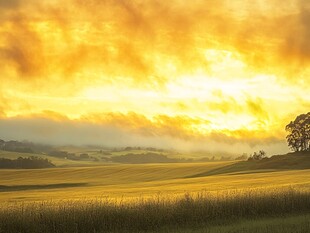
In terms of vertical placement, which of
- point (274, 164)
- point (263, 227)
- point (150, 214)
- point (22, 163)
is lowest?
point (263, 227)

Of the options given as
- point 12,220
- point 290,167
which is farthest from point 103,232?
point 290,167

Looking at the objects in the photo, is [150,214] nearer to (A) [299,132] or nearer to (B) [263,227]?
(B) [263,227]

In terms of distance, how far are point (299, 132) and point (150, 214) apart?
4487 inches

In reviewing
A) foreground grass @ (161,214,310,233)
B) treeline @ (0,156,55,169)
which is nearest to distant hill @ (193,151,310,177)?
treeline @ (0,156,55,169)

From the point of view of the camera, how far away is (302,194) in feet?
97.6

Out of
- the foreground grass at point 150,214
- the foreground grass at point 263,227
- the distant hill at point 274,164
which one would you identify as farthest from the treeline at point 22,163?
the foreground grass at point 263,227

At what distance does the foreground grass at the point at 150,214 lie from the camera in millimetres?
23062

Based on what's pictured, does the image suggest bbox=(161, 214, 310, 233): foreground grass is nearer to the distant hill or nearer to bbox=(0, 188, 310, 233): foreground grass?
bbox=(0, 188, 310, 233): foreground grass

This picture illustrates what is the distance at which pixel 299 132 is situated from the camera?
131m

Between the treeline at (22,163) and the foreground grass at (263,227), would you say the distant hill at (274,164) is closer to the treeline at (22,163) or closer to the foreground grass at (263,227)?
the treeline at (22,163)

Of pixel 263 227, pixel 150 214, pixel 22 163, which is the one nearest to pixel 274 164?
pixel 150 214

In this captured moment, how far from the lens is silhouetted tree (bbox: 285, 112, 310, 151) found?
423 ft

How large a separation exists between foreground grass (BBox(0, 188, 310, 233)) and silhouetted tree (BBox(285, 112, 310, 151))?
345 ft

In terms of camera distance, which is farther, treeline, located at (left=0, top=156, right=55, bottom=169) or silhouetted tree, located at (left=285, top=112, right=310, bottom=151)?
treeline, located at (left=0, top=156, right=55, bottom=169)
